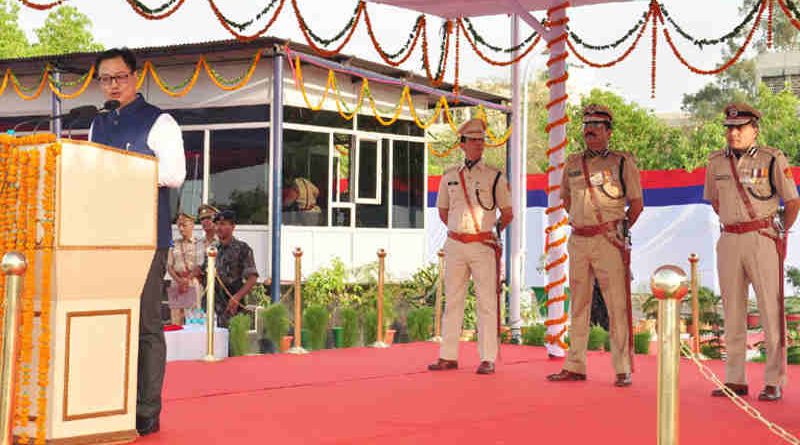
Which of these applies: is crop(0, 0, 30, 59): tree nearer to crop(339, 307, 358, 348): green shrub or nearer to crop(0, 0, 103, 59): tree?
crop(0, 0, 103, 59): tree

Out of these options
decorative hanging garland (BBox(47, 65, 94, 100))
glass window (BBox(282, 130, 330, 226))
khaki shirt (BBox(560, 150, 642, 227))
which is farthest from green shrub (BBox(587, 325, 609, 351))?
decorative hanging garland (BBox(47, 65, 94, 100))

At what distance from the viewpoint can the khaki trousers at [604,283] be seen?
8.41 metres

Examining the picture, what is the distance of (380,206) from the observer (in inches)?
728

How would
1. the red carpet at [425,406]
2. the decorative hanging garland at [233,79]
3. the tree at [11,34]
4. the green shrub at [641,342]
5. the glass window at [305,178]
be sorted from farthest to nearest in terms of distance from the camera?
the tree at [11,34]
the glass window at [305,178]
the decorative hanging garland at [233,79]
the green shrub at [641,342]
the red carpet at [425,406]

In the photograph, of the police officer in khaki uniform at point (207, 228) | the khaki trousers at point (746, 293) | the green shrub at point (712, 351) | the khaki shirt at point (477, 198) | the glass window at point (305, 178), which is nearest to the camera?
the khaki trousers at point (746, 293)

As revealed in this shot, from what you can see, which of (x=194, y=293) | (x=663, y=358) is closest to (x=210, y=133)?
(x=194, y=293)

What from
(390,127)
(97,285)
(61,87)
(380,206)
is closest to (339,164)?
(380,206)

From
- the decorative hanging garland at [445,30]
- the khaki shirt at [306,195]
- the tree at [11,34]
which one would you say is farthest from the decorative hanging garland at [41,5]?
the tree at [11,34]

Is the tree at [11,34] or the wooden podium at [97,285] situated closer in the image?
the wooden podium at [97,285]

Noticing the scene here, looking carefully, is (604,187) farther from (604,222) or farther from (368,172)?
(368,172)

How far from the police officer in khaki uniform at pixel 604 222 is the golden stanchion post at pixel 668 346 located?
14.5 feet

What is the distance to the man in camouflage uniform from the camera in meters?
11.8

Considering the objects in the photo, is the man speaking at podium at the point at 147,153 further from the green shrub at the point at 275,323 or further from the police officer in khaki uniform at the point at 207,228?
the police officer in khaki uniform at the point at 207,228

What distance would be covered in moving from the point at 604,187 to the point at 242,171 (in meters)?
8.71
